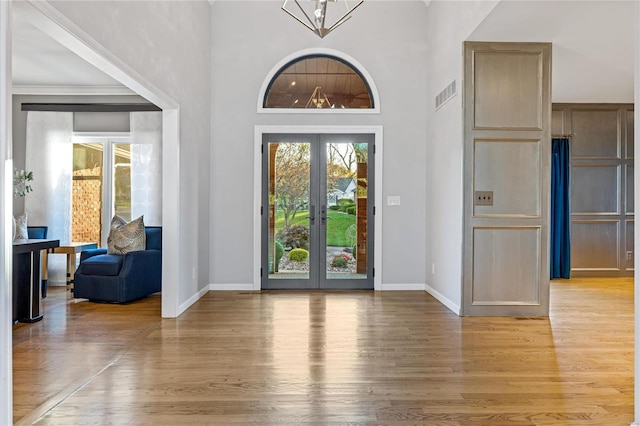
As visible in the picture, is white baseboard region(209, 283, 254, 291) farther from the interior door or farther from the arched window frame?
the interior door

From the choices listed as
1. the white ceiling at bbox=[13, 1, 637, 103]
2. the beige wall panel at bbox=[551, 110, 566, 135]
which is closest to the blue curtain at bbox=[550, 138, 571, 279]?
the beige wall panel at bbox=[551, 110, 566, 135]

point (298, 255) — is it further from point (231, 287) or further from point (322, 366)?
point (322, 366)

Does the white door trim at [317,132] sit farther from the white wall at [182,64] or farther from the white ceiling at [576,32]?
the white ceiling at [576,32]

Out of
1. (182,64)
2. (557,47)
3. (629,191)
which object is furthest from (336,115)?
(629,191)

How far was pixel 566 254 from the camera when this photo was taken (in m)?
7.06

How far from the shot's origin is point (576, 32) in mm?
4254

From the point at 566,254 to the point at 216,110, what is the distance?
231 inches

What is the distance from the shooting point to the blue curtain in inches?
277

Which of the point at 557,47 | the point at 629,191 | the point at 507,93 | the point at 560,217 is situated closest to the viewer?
the point at 507,93

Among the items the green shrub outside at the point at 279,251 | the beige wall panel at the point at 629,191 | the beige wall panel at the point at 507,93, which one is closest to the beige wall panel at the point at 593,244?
the beige wall panel at the point at 629,191

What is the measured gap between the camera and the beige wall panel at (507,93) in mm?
4531

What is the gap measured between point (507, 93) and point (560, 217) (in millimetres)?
3447

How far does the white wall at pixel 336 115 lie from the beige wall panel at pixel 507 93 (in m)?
1.45

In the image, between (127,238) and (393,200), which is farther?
(393,200)
